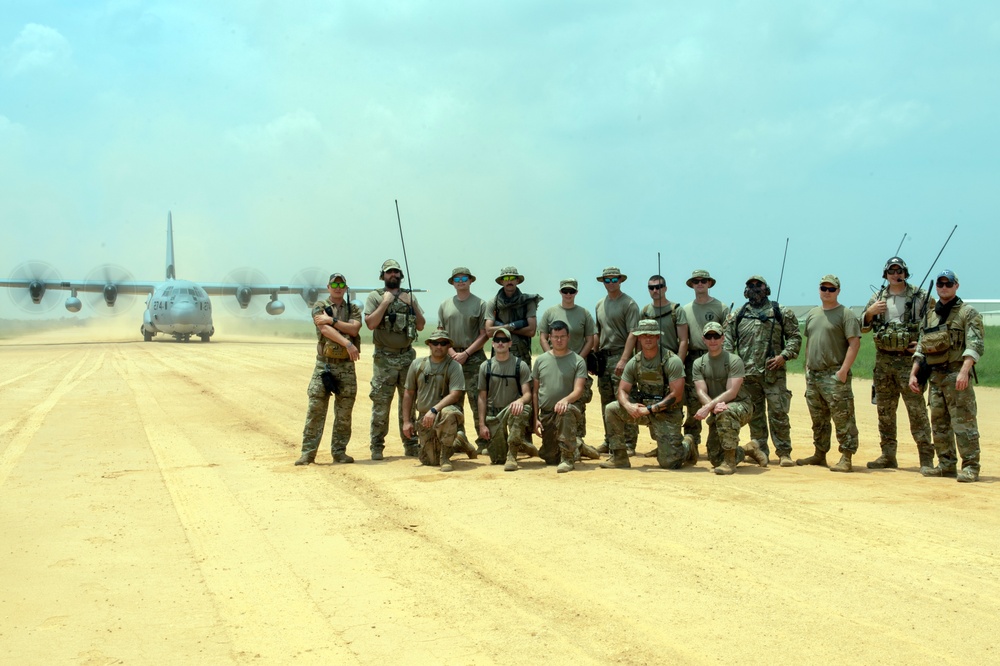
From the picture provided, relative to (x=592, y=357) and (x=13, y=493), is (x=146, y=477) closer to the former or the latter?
(x=13, y=493)

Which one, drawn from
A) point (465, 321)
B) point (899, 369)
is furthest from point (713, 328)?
point (465, 321)

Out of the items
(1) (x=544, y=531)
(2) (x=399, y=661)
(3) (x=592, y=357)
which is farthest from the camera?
(3) (x=592, y=357)

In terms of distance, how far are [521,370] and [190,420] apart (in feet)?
23.3

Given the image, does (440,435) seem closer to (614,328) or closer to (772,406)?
(614,328)

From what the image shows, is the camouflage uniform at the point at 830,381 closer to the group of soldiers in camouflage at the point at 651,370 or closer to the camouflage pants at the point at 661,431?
the group of soldiers in camouflage at the point at 651,370

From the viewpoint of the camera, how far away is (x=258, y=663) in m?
4.12

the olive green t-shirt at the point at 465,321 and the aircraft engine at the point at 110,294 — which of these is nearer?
the olive green t-shirt at the point at 465,321

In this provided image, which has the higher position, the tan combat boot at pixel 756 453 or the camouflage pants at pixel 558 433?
the camouflage pants at pixel 558 433

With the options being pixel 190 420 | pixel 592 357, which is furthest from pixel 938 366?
pixel 190 420

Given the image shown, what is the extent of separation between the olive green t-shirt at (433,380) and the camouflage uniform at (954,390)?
14.5ft

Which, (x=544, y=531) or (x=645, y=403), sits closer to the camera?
(x=544, y=531)

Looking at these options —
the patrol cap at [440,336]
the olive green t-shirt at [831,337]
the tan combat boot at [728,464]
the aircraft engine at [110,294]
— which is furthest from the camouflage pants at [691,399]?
the aircraft engine at [110,294]

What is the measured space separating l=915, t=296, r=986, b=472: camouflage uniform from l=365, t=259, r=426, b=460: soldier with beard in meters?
5.05

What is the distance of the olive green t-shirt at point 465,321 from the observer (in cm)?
997
